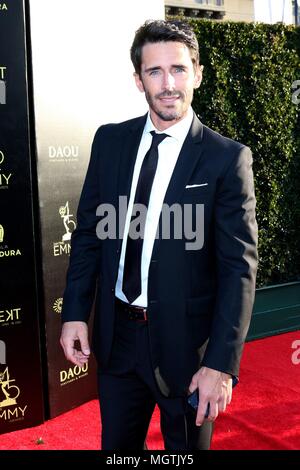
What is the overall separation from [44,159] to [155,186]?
1.87m

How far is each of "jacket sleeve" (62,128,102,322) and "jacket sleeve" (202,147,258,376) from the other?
52cm

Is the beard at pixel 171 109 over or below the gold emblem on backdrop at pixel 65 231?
over

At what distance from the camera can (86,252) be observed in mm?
2184

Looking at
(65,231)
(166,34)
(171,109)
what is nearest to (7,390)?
(65,231)

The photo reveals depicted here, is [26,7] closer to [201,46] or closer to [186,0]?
[201,46]

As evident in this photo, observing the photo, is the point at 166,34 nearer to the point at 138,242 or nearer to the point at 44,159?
the point at 138,242

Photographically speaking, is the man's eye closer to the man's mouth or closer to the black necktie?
the man's mouth

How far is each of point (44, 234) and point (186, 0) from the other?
21.7 meters

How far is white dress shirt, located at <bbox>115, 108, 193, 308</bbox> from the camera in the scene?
1.98 m

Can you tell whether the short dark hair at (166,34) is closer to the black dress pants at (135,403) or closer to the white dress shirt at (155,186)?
the white dress shirt at (155,186)

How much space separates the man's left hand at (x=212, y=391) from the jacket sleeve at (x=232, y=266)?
0.03 meters

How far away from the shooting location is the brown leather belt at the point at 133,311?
1.97m
